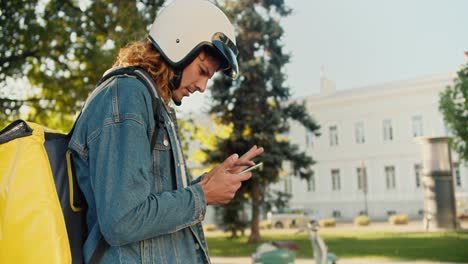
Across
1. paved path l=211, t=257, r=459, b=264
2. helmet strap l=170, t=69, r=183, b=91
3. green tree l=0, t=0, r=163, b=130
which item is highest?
green tree l=0, t=0, r=163, b=130

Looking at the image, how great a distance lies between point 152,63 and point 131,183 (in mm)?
424

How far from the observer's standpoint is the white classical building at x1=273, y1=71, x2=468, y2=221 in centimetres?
4512

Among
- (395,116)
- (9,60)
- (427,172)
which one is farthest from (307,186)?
(9,60)

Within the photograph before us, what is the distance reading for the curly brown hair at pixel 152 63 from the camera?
5.56 ft

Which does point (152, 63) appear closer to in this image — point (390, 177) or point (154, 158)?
point (154, 158)

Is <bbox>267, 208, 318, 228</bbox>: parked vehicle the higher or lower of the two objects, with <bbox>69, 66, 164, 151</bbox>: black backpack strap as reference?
lower

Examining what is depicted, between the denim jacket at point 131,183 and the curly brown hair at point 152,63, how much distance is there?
0.10 metres

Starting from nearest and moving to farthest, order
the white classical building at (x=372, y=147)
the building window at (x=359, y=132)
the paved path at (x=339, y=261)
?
the paved path at (x=339, y=261)
the white classical building at (x=372, y=147)
the building window at (x=359, y=132)

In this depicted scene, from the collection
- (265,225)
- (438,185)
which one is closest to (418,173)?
(265,225)

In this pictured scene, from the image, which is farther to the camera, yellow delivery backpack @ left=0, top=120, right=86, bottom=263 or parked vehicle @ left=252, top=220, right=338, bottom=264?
parked vehicle @ left=252, top=220, right=338, bottom=264

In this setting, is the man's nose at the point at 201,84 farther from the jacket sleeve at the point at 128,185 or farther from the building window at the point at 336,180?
the building window at the point at 336,180

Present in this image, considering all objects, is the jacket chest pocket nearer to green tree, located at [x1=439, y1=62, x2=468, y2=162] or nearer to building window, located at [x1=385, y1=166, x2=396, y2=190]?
green tree, located at [x1=439, y1=62, x2=468, y2=162]

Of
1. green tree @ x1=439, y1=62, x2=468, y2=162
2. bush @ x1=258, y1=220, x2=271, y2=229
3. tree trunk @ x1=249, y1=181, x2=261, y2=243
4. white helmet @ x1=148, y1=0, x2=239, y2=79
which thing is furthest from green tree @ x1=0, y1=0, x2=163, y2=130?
bush @ x1=258, y1=220, x2=271, y2=229

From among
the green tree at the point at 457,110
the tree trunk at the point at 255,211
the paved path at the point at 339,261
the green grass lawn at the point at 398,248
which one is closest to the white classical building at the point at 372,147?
the tree trunk at the point at 255,211
